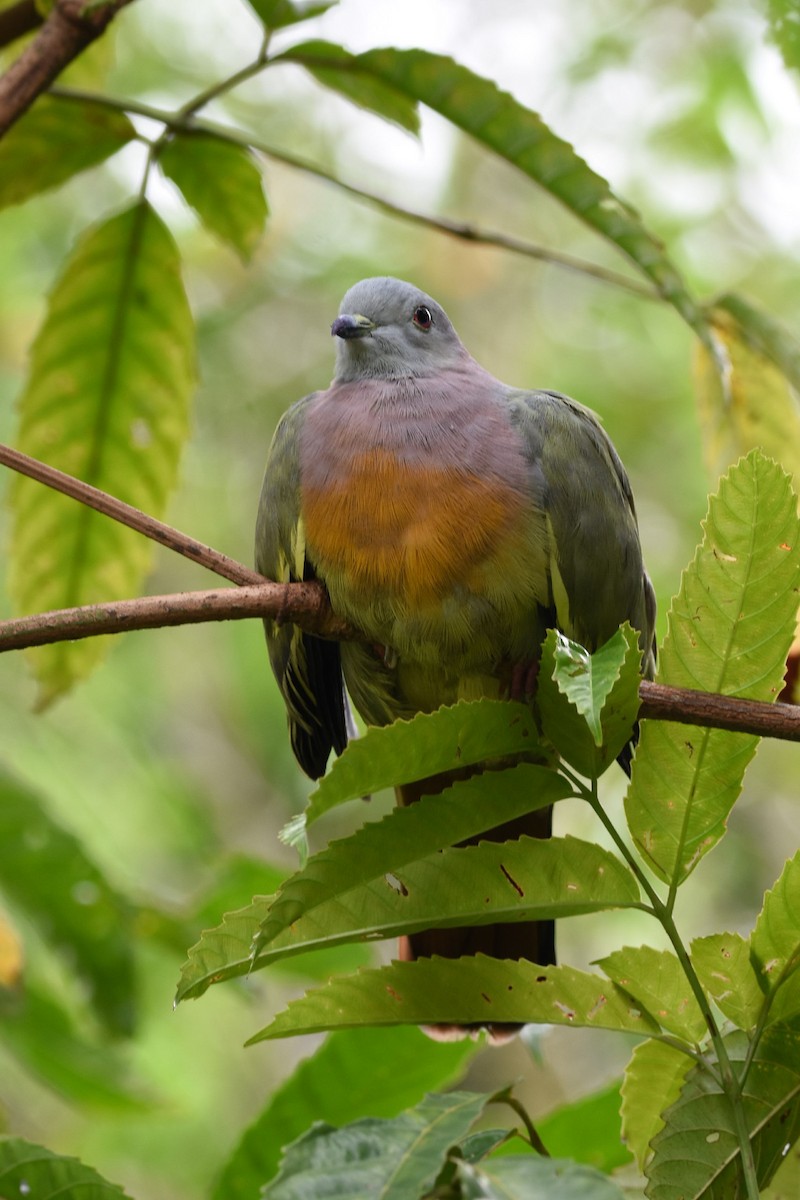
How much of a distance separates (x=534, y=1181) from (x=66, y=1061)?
177 cm

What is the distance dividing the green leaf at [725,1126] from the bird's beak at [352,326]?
178 centimetres

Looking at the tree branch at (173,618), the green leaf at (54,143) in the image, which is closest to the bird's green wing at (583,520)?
the tree branch at (173,618)

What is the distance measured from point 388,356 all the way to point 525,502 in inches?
26.6

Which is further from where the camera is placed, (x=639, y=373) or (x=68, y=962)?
(x=639, y=373)

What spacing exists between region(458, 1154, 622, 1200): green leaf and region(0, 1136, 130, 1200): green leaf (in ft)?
1.64

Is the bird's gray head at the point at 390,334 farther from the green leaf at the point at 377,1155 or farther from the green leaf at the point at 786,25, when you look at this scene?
the green leaf at the point at 377,1155

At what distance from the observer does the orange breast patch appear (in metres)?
2.34

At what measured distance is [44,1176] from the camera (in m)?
1.56

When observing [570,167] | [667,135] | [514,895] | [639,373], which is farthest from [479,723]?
[639,373]

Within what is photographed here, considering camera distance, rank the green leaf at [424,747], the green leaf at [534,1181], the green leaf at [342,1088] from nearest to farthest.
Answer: the green leaf at [534,1181] → the green leaf at [424,747] → the green leaf at [342,1088]

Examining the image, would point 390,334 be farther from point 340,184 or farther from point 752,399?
point 752,399

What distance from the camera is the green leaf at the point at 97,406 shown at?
263 cm

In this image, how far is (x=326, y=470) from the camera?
8.13 ft

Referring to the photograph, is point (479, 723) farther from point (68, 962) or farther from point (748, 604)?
point (68, 962)
